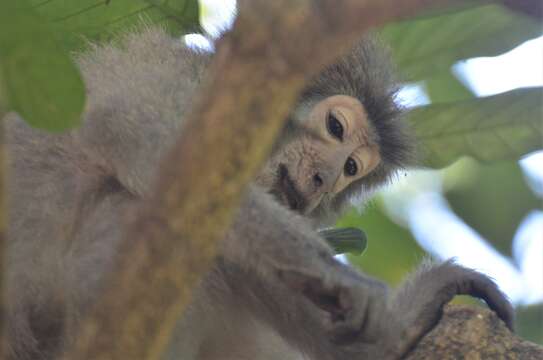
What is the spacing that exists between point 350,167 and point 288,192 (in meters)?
0.67

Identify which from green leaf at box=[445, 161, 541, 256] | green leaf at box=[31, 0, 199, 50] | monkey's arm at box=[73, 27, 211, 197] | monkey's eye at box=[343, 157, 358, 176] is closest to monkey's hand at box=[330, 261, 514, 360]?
monkey's arm at box=[73, 27, 211, 197]

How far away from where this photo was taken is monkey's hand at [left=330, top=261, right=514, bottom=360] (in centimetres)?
291

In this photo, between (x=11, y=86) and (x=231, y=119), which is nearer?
(x=231, y=119)

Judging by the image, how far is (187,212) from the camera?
1.64 m

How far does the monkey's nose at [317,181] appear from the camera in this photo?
13.3ft

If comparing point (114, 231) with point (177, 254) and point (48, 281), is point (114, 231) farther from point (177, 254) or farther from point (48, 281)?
point (177, 254)

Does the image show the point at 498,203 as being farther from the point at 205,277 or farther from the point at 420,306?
the point at 205,277

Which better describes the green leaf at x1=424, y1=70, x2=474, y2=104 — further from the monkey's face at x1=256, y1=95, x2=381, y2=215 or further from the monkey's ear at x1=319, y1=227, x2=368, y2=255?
the monkey's ear at x1=319, y1=227, x2=368, y2=255

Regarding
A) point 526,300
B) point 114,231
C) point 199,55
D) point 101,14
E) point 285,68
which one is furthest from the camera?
point 526,300

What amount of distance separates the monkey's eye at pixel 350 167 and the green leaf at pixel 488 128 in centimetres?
39

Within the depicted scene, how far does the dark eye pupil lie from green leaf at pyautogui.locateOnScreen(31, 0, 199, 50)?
3.13 feet

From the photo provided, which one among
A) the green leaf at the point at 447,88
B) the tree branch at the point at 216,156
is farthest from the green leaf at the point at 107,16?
the tree branch at the point at 216,156

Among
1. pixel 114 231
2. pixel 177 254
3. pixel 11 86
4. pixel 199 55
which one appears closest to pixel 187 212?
pixel 177 254

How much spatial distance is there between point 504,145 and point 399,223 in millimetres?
1574
